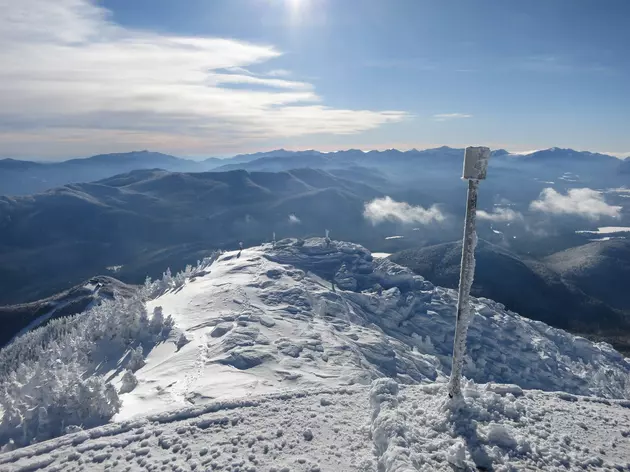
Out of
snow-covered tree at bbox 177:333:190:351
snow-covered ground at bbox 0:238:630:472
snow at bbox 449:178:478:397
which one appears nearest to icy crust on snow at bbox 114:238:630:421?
snow-covered tree at bbox 177:333:190:351

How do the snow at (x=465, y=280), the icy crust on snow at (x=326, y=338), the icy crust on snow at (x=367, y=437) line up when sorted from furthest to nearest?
the icy crust on snow at (x=326, y=338), the snow at (x=465, y=280), the icy crust on snow at (x=367, y=437)

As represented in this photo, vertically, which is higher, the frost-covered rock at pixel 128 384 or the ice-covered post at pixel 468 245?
the ice-covered post at pixel 468 245

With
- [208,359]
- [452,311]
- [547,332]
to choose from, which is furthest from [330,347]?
[547,332]

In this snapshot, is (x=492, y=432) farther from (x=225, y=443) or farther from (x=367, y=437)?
(x=225, y=443)

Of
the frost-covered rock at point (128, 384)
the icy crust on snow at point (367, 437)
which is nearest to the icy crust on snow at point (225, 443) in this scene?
the icy crust on snow at point (367, 437)

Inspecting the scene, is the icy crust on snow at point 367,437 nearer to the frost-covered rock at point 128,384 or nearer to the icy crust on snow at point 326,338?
the icy crust on snow at point 326,338

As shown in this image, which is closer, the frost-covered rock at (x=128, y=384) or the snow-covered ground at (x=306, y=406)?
the snow-covered ground at (x=306, y=406)

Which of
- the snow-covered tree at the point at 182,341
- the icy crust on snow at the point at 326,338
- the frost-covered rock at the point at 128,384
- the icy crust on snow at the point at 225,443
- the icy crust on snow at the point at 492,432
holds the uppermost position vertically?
the icy crust on snow at the point at 492,432
